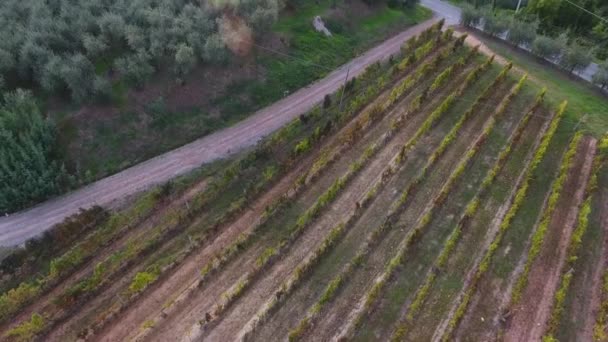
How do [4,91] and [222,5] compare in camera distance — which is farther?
[222,5]

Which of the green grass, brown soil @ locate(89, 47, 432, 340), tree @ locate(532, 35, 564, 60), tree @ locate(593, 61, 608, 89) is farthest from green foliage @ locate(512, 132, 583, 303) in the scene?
tree @ locate(532, 35, 564, 60)

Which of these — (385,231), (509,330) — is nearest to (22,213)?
(385,231)

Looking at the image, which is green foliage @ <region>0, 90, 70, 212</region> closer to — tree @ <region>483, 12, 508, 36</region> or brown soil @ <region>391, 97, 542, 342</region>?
brown soil @ <region>391, 97, 542, 342</region>

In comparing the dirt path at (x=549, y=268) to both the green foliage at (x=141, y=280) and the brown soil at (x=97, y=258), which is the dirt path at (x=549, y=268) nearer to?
the green foliage at (x=141, y=280)

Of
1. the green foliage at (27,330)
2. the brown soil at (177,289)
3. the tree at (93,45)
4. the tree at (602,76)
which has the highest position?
the tree at (602,76)

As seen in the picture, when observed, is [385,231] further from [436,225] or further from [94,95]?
→ [94,95]

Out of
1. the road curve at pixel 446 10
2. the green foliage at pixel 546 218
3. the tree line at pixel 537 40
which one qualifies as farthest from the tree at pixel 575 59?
the green foliage at pixel 546 218
